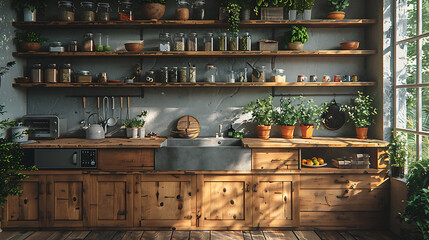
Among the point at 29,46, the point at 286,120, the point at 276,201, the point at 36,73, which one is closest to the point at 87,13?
the point at 29,46

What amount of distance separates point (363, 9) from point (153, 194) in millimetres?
3497

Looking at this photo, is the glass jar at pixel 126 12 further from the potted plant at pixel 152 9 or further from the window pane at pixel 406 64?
the window pane at pixel 406 64

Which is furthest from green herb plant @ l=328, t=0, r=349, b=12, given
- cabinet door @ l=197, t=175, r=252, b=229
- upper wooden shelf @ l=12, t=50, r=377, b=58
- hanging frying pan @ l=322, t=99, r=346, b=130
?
cabinet door @ l=197, t=175, r=252, b=229

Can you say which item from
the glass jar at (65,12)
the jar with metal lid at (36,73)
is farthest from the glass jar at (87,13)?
the jar with metal lid at (36,73)

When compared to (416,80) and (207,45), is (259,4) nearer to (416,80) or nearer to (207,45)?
(207,45)

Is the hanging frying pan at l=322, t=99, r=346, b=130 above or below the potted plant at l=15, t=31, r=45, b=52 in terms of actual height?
below

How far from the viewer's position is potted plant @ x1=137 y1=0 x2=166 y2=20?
377 cm

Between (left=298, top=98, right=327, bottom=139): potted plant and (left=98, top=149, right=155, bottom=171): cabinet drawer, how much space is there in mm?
1880

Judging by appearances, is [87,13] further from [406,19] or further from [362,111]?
[406,19]

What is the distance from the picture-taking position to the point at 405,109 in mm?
3516

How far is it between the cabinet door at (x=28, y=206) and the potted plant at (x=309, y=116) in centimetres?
306

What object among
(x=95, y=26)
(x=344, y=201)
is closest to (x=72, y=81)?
(x=95, y=26)

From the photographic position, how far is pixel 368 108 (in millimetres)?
3762

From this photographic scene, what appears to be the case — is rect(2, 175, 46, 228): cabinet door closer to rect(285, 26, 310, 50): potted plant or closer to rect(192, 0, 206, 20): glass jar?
rect(192, 0, 206, 20): glass jar
